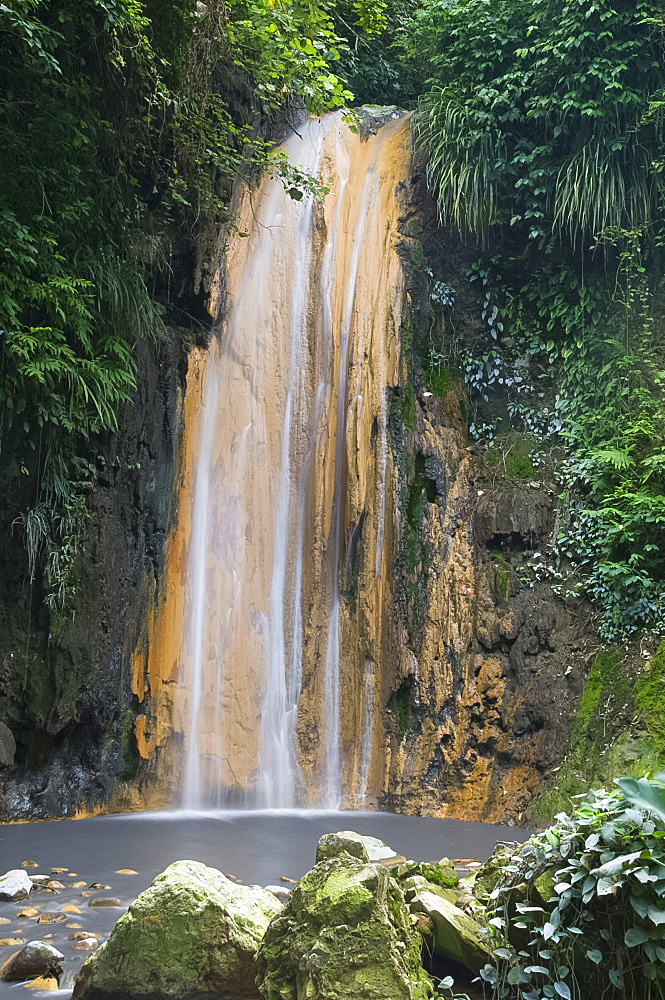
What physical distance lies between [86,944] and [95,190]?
6643 mm

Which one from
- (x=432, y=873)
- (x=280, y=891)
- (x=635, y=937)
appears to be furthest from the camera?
(x=280, y=891)

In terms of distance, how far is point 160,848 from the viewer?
235 inches

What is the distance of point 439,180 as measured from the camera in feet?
33.4

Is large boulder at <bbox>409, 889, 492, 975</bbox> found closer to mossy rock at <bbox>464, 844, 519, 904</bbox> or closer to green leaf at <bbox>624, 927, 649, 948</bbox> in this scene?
mossy rock at <bbox>464, 844, 519, 904</bbox>

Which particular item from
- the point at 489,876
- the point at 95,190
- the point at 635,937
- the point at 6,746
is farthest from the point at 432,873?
the point at 95,190

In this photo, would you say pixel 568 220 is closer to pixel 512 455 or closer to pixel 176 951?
Result: pixel 512 455

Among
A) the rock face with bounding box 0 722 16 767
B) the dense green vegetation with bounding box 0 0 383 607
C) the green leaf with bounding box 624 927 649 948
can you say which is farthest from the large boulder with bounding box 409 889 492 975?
the dense green vegetation with bounding box 0 0 383 607

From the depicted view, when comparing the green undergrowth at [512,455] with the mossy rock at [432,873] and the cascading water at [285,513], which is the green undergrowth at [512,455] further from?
the mossy rock at [432,873]

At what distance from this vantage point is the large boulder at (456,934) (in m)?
3.16

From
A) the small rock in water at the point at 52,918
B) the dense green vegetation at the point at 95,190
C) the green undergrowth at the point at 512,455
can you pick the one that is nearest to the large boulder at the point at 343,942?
the small rock in water at the point at 52,918

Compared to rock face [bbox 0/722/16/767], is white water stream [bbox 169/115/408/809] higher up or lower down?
higher up

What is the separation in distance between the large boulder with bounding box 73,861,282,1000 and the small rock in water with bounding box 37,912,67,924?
0.89m

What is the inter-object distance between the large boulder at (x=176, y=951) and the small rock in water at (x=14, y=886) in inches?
55.1

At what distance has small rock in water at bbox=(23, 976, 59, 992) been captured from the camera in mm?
3334
